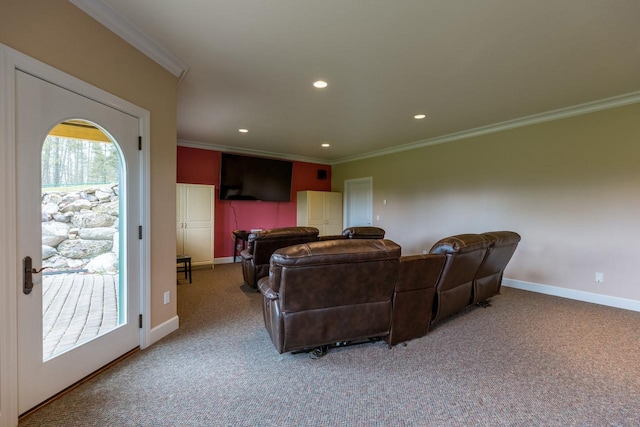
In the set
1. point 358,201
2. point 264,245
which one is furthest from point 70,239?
point 358,201

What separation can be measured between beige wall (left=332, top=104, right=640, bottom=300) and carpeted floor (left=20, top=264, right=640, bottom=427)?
1067 mm

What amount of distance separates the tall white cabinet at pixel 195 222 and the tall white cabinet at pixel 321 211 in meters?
2.35

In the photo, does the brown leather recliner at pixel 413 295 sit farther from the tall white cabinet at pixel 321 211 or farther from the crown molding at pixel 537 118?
the tall white cabinet at pixel 321 211

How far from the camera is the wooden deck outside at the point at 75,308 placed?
175cm

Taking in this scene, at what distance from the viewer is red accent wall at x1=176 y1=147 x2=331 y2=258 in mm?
6016

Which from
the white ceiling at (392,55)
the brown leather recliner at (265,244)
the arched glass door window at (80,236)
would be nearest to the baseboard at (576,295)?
the white ceiling at (392,55)

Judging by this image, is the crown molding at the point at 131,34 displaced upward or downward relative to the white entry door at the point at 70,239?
upward

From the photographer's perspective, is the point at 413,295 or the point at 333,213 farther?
the point at 333,213

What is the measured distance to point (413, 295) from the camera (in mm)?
2539

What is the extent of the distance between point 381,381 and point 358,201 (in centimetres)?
573

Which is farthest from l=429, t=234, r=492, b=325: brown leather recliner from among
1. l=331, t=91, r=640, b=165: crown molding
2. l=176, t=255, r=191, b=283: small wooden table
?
l=176, t=255, r=191, b=283: small wooden table

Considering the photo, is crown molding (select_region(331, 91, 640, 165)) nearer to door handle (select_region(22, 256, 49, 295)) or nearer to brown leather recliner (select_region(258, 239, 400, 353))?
brown leather recliner (select_region(258, 239, 400, 353))

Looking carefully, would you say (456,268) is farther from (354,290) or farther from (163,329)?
(163,329)

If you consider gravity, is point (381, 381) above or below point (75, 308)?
below
